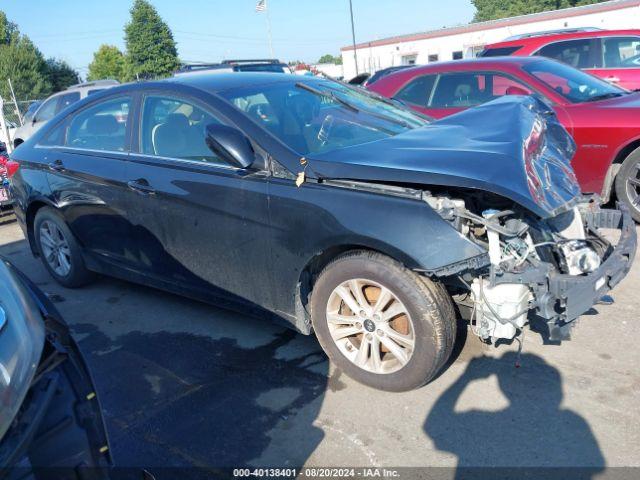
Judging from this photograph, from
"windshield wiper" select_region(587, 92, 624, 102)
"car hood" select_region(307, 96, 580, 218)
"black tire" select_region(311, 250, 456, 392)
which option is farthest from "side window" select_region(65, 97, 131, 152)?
"windshield wiper" select_region(587, 92, 624, 102)

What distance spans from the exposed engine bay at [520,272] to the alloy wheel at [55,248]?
349cm

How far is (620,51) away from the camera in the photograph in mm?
8469

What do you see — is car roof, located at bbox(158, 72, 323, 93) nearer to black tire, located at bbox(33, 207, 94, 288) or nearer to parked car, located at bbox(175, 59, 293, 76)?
black tire, located at bbox(33, 207, 94, 288)

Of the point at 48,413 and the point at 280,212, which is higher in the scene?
the point at 280,212

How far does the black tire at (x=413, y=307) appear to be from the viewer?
2.91m

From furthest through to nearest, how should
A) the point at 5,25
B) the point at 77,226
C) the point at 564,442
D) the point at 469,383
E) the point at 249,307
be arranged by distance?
the point at 5,25
the point at 77,226
the point at 249,307
the point at 469,383
the point at 564,442

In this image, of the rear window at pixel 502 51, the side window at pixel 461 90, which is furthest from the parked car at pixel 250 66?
the side window at pixel 461 90

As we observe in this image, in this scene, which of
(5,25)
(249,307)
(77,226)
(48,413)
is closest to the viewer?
(48,413)

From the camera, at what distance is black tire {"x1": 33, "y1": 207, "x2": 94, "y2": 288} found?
487 centimetres

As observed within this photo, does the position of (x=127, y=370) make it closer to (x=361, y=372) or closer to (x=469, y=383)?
(x=361, y=372)

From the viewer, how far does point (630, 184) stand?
18.2ft

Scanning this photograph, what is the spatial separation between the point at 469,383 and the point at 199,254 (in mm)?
1874

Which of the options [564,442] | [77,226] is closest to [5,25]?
[77,226]

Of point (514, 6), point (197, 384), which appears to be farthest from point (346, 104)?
point (514, 6)
